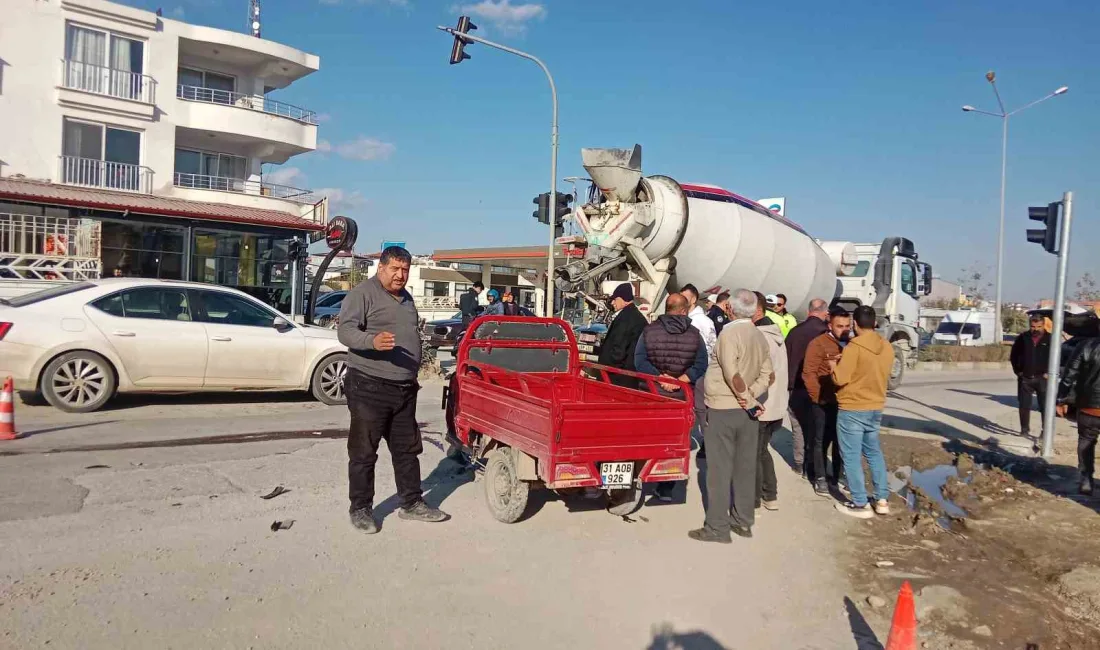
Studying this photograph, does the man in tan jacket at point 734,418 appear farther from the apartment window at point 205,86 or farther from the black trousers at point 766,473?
the apartment window at point 205,86

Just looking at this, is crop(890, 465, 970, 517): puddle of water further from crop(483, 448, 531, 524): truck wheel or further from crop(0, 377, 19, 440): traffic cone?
crop(0, 377, 19, 440): traffic cone

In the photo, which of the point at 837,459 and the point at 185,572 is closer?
the point at 185,572

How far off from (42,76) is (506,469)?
23128 mm

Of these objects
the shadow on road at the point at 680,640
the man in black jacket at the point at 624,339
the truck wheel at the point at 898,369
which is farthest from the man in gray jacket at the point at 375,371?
the truck wheel at the point at 898,369

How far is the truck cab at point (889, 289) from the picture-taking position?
19.2m

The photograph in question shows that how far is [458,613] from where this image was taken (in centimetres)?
433

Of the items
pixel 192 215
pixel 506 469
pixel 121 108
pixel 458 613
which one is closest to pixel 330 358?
pixel 506 469

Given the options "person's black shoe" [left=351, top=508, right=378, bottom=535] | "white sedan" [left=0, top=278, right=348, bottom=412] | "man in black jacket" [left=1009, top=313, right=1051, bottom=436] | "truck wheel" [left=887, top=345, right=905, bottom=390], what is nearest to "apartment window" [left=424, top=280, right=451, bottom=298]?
"truck wheel" [left=887, top=345, right=905, bottom=390]

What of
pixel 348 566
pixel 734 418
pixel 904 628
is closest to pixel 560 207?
pixel 734 418

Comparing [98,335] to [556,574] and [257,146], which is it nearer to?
[556,574]

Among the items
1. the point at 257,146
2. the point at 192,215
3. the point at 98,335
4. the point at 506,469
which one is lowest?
the point at 506,469

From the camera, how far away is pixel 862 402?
694 cm

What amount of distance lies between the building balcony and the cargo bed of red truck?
21.3 metres

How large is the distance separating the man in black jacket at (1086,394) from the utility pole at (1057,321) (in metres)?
2.16
